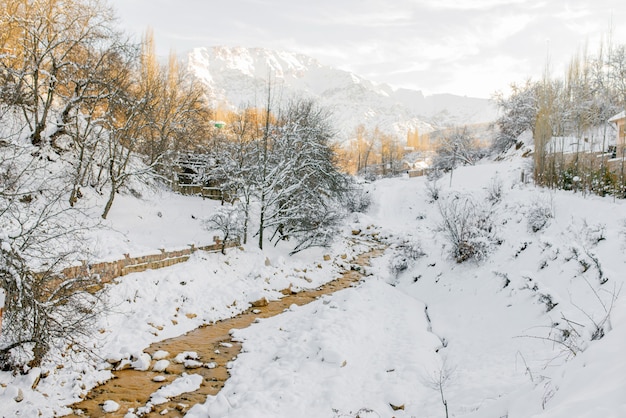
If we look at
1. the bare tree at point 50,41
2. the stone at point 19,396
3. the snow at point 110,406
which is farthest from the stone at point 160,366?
the bare tree at point 50,41

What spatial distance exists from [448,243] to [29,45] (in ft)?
64.5

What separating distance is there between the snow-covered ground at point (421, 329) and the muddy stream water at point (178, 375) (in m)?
0.27

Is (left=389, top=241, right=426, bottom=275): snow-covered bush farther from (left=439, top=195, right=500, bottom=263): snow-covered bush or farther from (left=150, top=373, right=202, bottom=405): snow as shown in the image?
(left=150, top=373, right=202, bottom=405): snow

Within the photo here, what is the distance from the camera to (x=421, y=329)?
10.0 meters

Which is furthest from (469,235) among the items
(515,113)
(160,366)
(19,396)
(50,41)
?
(515,113)

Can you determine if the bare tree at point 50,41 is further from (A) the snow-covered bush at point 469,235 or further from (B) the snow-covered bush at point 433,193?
(B) the snow-covered bush at point 433,193

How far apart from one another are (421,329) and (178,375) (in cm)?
591

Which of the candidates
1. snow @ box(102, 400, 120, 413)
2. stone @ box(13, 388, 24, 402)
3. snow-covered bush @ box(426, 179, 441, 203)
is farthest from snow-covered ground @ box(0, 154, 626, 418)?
snow-covered bush @ box(426, 179, 441, 203)

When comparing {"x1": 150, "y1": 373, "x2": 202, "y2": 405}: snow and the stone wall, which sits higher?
the stone wall

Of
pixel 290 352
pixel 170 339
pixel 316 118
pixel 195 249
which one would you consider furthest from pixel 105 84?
pixel 290 352

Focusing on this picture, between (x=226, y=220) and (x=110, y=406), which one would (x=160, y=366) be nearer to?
(x=110, y=406)

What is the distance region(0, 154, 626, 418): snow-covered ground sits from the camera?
17.4 ft

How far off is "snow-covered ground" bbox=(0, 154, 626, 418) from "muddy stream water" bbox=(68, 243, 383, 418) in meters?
0.27

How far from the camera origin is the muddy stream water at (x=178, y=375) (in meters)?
6.76
